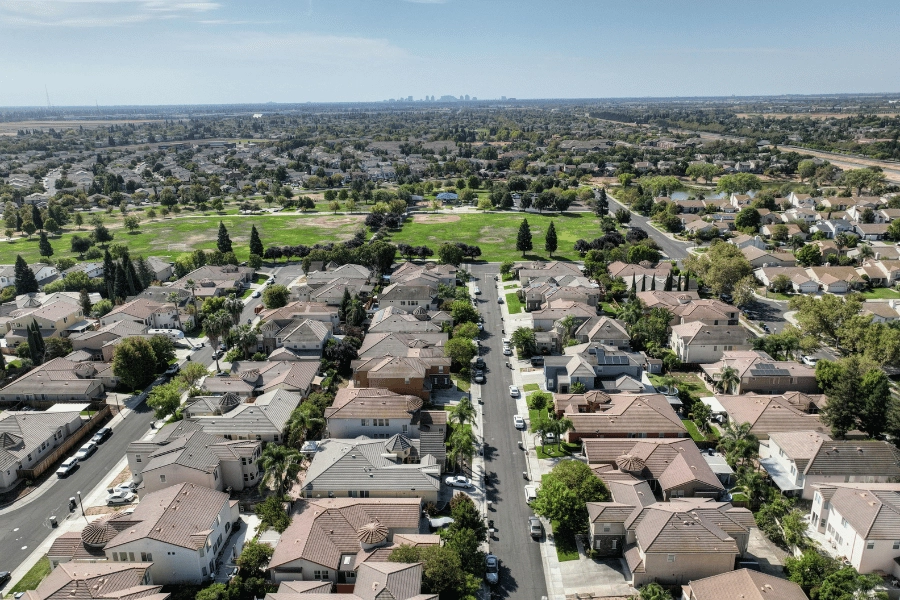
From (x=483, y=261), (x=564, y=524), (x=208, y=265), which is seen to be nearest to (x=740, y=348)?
(x=564, y=524)

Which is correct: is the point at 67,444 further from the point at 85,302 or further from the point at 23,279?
the point at 23,279

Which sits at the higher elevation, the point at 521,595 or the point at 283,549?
the point at 283,549

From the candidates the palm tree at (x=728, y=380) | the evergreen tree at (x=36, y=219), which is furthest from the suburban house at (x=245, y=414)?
the evergreen tree at (x=36, y=219)

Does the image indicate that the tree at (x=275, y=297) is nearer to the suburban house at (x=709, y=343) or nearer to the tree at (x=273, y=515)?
the tree at (x=273, y=515)

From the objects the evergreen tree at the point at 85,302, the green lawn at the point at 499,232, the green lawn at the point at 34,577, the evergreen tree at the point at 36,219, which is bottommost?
the green lawn at the point at 34,577

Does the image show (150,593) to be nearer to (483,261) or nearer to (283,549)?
(283,549)

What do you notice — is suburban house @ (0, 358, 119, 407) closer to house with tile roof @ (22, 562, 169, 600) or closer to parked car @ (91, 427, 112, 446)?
parked car @ (91, 427, 112, 446)

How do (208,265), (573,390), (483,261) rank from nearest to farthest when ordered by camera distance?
(573,390) → (208,265) → (483,261)
